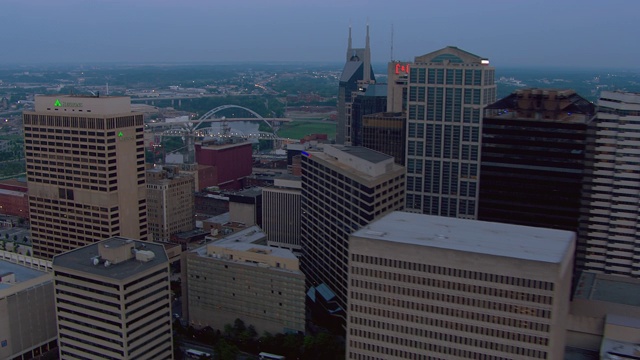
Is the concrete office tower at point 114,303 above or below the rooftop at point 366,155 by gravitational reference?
below

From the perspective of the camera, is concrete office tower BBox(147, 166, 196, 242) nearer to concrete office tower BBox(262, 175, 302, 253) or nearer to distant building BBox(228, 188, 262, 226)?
distant building BBox(228, 188, 262, 226)

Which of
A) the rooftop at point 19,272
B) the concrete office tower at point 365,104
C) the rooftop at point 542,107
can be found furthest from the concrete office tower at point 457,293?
the concrete office tower at point 365,104

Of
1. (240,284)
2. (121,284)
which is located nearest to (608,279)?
(240,284)

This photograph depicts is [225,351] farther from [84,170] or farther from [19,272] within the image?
[84,170]

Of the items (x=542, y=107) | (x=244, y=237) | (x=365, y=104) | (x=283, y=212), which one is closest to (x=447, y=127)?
(x=542, y=107)

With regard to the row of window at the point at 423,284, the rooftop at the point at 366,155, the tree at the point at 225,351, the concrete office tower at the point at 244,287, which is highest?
the rooftop at the point at 366,155

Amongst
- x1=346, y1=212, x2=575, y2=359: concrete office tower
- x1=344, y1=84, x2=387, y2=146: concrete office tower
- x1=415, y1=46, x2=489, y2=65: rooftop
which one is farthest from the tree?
x1=344, y1=84, x2=387, y2=146: concrete office tower

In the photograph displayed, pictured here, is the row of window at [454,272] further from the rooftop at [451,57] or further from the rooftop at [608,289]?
the rooftop at [451,57]
